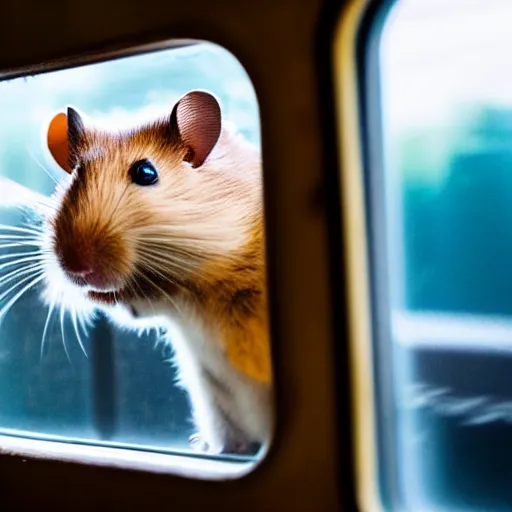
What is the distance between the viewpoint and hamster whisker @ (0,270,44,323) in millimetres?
1470

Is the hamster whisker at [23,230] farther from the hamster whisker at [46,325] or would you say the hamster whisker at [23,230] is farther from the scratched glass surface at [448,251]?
the scratched glass surface at [448,251]

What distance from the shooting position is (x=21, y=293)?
152cm

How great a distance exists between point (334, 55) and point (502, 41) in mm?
260

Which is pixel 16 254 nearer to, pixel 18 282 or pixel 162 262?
pixel 18 282

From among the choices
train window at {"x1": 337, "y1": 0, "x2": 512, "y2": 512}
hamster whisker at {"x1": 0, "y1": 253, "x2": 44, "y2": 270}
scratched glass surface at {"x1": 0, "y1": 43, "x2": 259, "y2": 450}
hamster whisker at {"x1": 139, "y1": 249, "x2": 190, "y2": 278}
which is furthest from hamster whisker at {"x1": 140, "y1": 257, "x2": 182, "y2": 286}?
train window at {"x1": 337, "y1": 0, "x2": 512, "y2": 512}

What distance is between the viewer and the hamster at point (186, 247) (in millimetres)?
1282

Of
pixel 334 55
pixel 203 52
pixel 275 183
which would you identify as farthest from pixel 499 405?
pixel 203 52

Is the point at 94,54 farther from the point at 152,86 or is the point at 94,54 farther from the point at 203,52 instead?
the point at 203,52

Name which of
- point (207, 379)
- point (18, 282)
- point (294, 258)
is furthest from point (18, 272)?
point (294, 258)

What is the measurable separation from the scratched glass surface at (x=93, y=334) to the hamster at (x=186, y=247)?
4cm

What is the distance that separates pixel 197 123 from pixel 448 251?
20.5 inches

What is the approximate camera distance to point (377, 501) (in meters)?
1.14

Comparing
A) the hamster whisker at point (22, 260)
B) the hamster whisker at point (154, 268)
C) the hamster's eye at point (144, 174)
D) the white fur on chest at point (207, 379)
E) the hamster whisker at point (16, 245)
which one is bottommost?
the white fur on chest at point (207, 379)

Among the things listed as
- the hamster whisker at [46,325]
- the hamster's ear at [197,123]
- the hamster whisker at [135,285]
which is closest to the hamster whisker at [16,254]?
the hamster whisker at [46,325]
